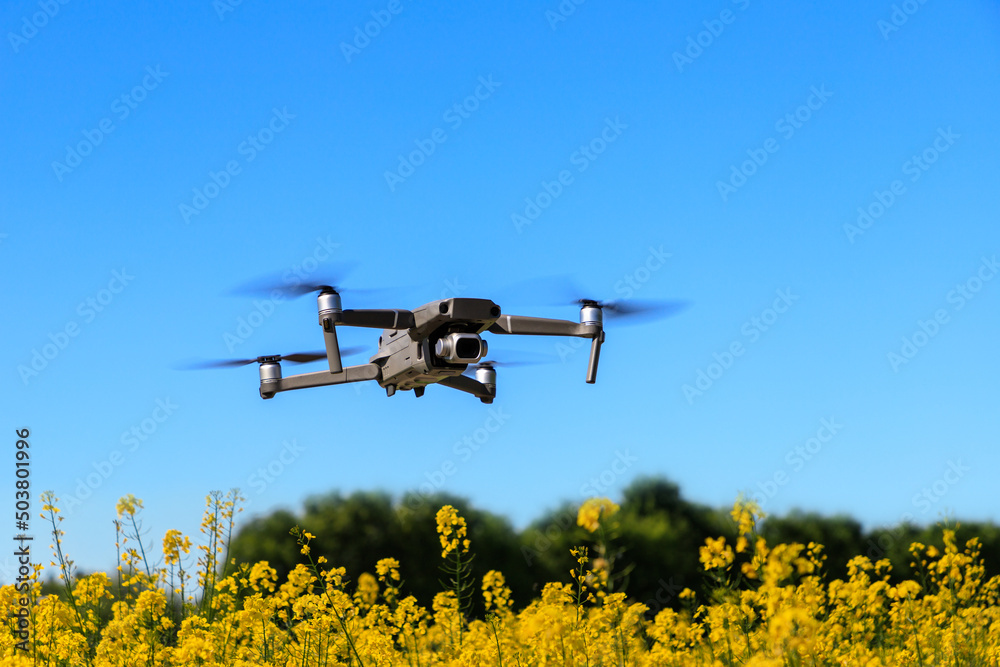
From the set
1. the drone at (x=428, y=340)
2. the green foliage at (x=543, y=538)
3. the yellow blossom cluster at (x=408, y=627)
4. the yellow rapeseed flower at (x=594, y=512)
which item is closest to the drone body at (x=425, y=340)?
the drone at (x=428, y=340)

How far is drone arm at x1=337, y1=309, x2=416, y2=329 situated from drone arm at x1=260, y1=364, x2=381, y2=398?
1.96 feet

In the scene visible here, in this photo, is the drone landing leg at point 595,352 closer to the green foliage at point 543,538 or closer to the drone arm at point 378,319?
the drone arm at point 378,319

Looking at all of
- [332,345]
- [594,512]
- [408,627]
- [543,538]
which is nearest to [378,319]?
[332,345]

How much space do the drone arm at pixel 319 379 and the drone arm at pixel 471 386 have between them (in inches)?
26.4

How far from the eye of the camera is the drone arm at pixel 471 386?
8307 millimetres

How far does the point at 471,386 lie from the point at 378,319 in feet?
5.61

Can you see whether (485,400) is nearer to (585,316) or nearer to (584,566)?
(585,316)

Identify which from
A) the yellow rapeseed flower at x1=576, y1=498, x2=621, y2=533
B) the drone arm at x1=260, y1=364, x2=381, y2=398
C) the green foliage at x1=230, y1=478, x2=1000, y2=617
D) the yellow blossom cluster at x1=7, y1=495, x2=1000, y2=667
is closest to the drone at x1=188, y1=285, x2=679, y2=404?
the drone arm at x1=260, y1=364, x2=381, y2=398

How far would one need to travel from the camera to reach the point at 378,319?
7.14m

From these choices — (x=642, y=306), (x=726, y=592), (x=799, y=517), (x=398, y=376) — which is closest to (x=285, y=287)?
(x=398, y=376)

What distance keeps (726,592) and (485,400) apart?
3862mm

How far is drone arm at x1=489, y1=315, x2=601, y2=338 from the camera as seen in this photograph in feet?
24.6

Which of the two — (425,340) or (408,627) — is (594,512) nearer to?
(425,340)

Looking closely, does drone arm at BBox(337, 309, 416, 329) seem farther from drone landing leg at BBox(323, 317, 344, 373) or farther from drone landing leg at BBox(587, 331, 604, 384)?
drone landing leg at BBox(587, 331, 604, 384)
